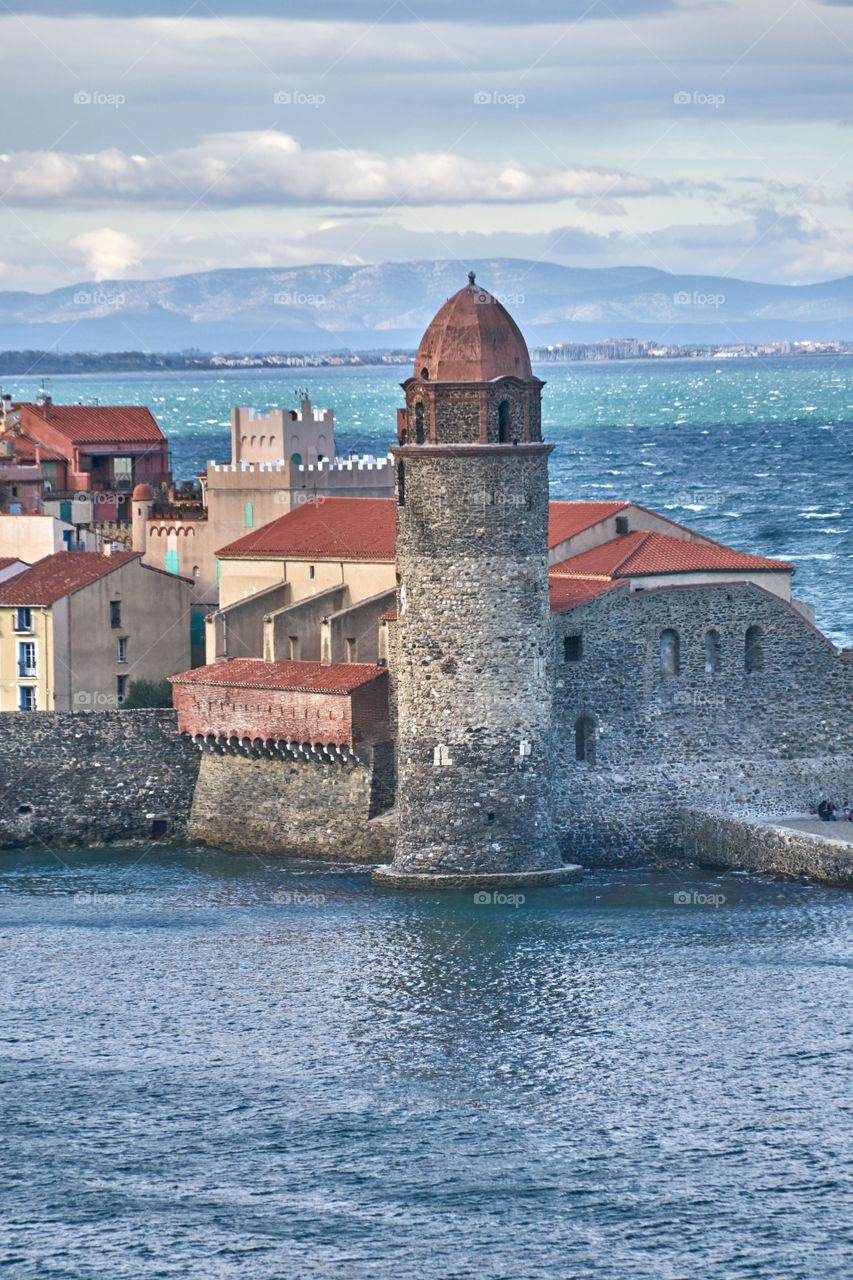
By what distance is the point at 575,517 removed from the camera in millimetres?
72438

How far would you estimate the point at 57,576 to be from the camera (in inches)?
3027

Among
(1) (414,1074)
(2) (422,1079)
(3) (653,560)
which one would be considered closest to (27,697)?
(3) (653,560)

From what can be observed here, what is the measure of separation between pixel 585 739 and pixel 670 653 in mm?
3288

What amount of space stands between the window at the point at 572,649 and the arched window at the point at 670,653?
2.46 m

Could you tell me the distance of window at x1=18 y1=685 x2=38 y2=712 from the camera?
246ft

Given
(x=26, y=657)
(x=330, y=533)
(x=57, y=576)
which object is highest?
(x=330, y=533)

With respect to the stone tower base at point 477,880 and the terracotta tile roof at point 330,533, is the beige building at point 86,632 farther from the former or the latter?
the stone tower base at point 477,880

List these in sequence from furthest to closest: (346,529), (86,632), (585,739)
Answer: (86,632) → (346,529) → (585,739)

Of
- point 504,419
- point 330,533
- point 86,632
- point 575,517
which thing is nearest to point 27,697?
point 86,632

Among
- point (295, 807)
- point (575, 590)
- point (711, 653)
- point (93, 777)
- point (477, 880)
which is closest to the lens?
point (477, 880)

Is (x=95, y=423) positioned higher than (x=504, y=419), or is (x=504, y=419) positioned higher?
(x=95, y=423)

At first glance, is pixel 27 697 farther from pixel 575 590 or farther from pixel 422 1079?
pixel 422 1079

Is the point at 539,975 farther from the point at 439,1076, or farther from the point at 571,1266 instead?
the point at 571,1266

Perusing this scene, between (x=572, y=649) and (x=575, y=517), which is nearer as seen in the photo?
(x=572, y=649)
